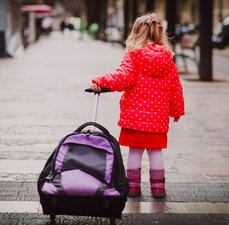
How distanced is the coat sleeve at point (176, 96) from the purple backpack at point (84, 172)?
1.04 metres

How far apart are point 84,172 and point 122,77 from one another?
1.05 meters

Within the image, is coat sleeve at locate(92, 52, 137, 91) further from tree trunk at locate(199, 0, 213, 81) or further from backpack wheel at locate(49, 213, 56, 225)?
tree trunk at locate(199, 0, 213, 81)

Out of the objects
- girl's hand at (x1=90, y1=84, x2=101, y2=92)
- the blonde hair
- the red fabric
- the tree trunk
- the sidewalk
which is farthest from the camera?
the tree trunk

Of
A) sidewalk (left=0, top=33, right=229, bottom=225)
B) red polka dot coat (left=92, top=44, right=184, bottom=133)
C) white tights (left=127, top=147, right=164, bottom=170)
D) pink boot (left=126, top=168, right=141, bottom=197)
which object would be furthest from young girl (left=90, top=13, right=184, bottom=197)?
sidewalk (left=0, top=33, right=229, bottom=225)

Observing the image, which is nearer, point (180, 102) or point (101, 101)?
point (180, 102)

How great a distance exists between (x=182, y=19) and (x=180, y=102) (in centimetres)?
6058

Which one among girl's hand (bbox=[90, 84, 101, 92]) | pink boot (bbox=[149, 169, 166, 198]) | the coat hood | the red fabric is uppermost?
the coat hood

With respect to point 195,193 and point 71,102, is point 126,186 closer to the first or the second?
point 195,193

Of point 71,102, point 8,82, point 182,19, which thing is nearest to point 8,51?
point 8,82

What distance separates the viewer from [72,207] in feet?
15.0

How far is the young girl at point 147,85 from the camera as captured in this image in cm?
538

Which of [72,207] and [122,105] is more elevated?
[122,105]

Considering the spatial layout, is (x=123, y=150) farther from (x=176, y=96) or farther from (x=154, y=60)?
(x=154, y=60)

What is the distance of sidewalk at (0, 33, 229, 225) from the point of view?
529 centimetres
